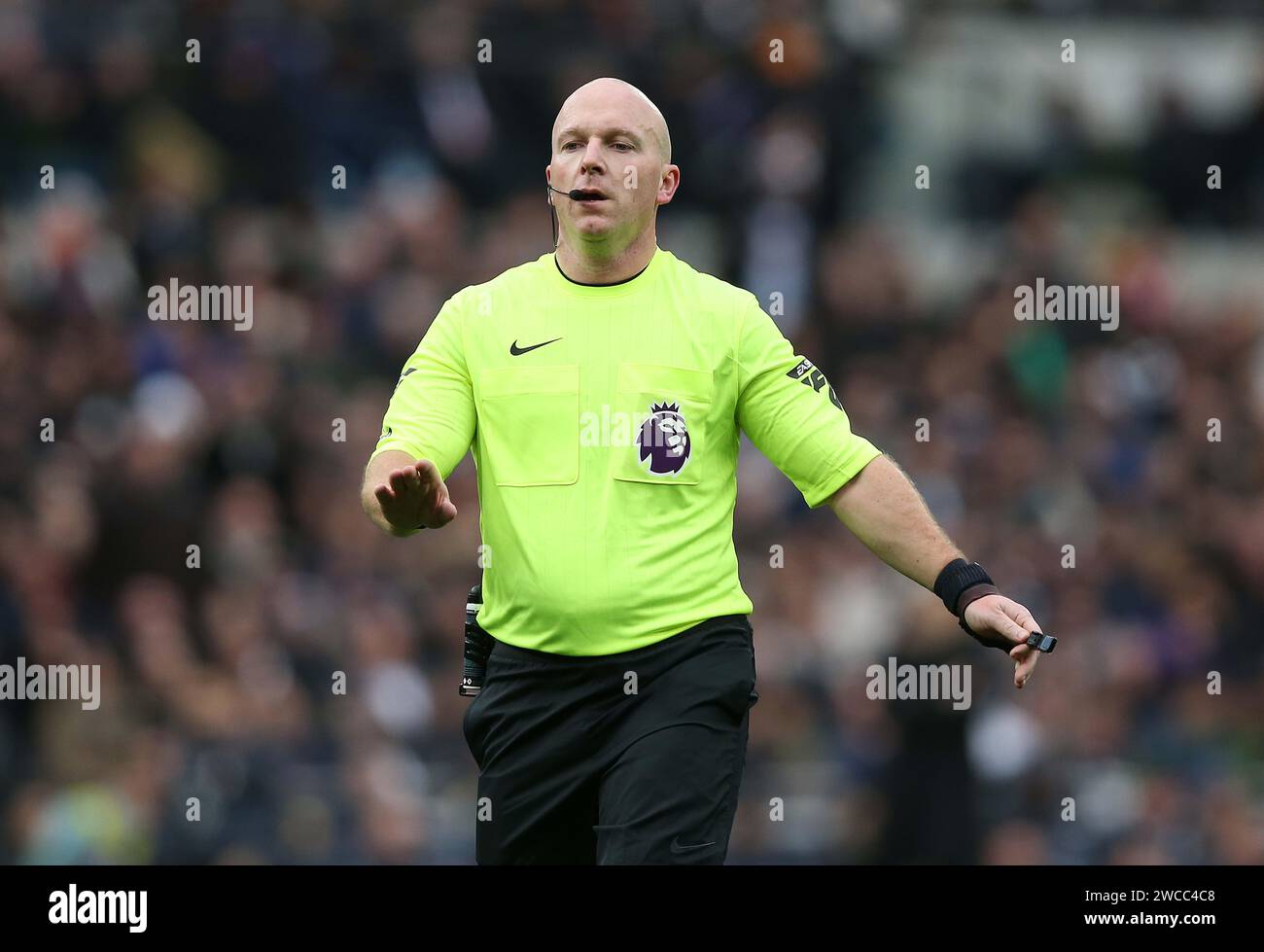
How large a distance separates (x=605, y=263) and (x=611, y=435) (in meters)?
0.54

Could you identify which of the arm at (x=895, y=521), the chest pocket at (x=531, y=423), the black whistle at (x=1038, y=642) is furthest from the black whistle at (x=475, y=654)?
the black whistle at (x=1038, y=642)

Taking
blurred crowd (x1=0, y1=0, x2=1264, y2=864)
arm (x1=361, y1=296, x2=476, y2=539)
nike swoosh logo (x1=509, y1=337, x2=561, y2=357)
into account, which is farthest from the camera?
blurred crowd (x1=0, y1=0, x2=1264, y2=864)

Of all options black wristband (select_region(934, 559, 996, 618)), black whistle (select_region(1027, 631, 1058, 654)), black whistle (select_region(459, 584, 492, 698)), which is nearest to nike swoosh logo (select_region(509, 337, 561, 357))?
black whistle (select_region(459, 584, 492, 698))

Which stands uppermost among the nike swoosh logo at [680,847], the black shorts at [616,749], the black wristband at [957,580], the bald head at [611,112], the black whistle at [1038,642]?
the bald head at [611,112]

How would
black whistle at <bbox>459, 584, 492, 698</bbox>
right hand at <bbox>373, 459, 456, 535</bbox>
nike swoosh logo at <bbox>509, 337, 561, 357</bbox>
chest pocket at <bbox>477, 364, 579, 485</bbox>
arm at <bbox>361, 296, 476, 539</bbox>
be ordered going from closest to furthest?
right hand at <bbox>373, 459, 456, 535</bbox> → arm at <bbox>361, 296, 476, 539</bbox> → chest pocket at <bbox>477, 364, 579, 485</bbox> → nike swoosh logo at <bbox>509, 337, 561, 357</bbox> → black whistle at <bbox>459, 584, 492, 698</bbox>

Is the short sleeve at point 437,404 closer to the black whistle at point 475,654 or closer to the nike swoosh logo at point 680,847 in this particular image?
the black whistle at point 475,654

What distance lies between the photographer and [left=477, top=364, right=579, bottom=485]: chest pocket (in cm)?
619

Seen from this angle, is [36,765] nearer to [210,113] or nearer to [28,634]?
[28,634]

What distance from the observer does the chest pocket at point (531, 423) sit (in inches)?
244

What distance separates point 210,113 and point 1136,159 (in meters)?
6.70

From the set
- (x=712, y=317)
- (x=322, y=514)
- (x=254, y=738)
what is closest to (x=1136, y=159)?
(x=322, y=514)

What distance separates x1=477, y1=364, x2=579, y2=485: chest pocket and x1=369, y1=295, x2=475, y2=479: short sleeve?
73mm

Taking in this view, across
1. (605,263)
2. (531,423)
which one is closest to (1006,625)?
(531,423)

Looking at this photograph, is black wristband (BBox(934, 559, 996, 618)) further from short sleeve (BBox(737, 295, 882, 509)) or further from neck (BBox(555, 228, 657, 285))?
neck (BBox(555, 228, 657, 285))
